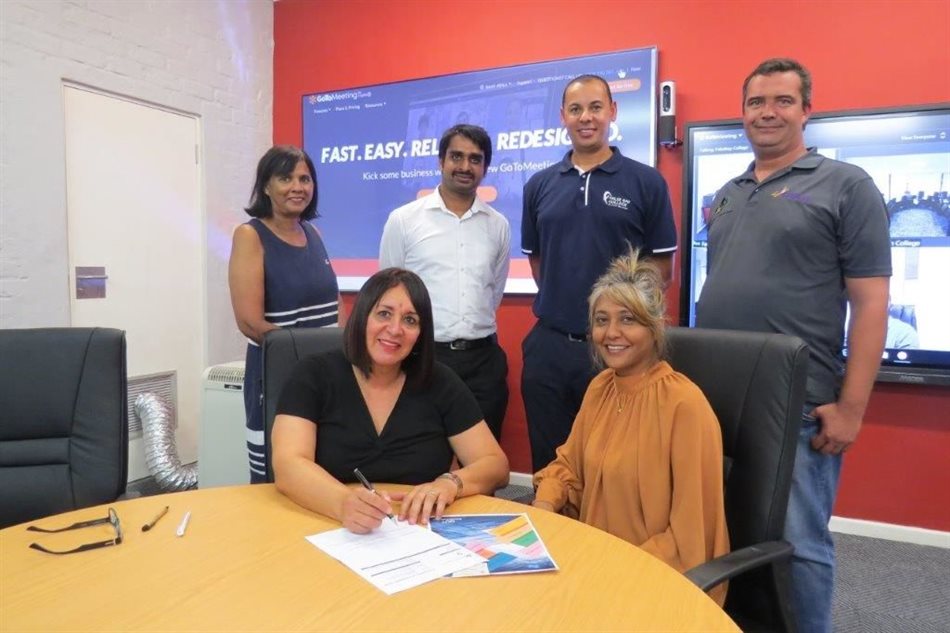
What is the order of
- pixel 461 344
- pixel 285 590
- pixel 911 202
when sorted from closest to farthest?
pixel 285 590 → pixel 461 344 → pixel 911 202

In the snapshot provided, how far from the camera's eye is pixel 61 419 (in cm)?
169

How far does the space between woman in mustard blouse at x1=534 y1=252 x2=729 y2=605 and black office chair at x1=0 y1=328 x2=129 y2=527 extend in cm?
109

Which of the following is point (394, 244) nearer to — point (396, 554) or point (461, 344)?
point (461, 344)

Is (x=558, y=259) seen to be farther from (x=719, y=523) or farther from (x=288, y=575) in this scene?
(x=288, y=575)

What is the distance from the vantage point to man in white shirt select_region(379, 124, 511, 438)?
2494 millimetres

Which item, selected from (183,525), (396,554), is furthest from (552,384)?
(183,525)

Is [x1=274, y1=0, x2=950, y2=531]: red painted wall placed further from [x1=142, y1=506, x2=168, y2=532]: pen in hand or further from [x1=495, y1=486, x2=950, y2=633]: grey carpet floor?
[x1=142, y1=506, x2=168, y2=532]: pen in hand

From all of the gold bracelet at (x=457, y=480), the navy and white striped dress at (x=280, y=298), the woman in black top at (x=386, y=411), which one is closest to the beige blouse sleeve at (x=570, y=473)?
the woman in black top at (x=386, y=411)

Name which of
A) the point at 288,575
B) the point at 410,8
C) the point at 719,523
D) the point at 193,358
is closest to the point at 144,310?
the point at 193,358

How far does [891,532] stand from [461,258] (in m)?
2.32

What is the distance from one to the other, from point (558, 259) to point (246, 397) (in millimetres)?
1208

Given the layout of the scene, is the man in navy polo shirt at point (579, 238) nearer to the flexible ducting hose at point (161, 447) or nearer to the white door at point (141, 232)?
the flexible ducting hose at point (161, 447)

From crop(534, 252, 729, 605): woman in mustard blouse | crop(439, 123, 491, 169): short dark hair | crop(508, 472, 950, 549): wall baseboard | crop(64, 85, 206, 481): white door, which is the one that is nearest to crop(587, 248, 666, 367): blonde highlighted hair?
crop(534, 252, 729, 605): woman in mustard blouse

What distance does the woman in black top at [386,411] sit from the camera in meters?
1.56
